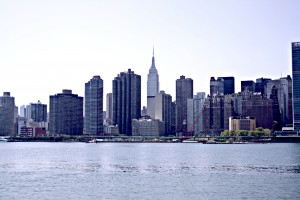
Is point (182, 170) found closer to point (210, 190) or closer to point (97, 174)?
point (97, 174)

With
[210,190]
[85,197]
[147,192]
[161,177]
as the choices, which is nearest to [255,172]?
[161,177]

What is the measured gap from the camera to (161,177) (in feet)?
279

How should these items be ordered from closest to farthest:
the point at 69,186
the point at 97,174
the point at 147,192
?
1. the point at 147,192
2. the point at 69,186
3. the point at 97,174

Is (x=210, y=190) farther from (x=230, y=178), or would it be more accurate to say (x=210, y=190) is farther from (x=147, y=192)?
(x=230, y=178)

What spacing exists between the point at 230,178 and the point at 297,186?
13.4 metres

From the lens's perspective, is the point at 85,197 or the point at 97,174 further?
the point at 97,174

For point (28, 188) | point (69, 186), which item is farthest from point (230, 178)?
point (28, 188)

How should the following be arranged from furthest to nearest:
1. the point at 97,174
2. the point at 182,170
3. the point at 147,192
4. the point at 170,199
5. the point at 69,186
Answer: the point at 182,170 → the point at 97,174 → the point at 69,186 → the point at 147,192 → the point at 170,199

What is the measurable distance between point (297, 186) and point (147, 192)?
70.6ft

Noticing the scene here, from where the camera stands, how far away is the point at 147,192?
68.4 metres

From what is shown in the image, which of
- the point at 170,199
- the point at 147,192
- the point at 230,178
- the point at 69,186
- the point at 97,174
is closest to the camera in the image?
the point at 170,199

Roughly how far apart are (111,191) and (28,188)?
483 inches

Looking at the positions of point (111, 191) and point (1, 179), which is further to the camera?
point (1, 179)

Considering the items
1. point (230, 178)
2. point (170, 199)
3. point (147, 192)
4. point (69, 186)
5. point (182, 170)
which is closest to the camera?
point (170, 199)
